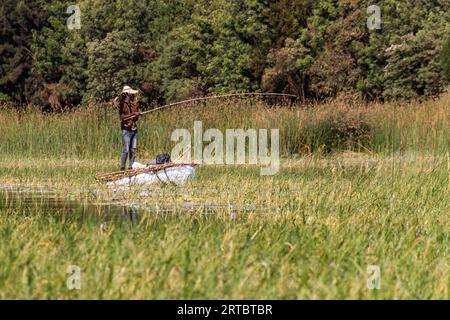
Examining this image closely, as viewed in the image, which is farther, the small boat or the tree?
the tree

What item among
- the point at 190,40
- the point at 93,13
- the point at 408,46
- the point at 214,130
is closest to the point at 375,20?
the point at 408,46

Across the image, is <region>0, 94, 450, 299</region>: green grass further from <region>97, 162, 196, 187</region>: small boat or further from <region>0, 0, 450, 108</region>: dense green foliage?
<region>0, 0, 450, 108</region>: dense green foliage

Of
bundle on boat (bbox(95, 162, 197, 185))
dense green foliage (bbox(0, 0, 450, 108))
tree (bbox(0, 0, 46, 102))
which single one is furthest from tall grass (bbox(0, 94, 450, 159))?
tree (bbox(0, 0, 46, 102))

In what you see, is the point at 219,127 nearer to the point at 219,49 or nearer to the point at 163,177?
the point at 163,177

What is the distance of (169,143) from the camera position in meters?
20.0

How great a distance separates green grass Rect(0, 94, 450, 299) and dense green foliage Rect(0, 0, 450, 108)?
1068 inches

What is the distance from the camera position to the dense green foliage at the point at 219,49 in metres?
46.3

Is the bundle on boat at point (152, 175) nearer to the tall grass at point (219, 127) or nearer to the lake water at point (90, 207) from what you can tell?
the lake water at point (90, 207)

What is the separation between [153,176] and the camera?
1427 cm

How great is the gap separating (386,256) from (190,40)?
152 feet

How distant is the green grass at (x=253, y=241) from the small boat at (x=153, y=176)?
28 centimetres

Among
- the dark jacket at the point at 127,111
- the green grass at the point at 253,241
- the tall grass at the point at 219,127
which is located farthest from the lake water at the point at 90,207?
the tall grass at the point at 219,127

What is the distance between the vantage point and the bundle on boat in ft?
46.1

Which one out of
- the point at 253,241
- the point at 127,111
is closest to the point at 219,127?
the point at 127,111
